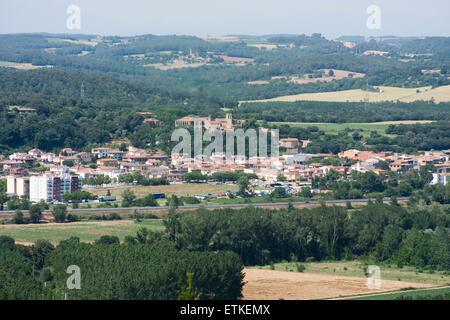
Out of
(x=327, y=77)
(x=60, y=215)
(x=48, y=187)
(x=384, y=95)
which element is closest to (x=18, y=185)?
(x=48, y=187)

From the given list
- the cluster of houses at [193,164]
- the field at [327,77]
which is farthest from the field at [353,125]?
the field at [327,77]

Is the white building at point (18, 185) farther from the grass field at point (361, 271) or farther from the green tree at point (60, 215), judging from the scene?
the grass field at point (361, 271)

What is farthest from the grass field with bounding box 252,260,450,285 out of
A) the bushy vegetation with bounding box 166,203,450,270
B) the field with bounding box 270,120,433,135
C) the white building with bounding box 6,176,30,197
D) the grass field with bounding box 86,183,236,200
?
the field with bounding box 270,120,433,135

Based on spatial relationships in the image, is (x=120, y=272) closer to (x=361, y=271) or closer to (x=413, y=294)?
(x=413, y=294)

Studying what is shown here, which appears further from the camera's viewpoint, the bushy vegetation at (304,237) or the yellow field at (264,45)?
the yellow field at (264,45)

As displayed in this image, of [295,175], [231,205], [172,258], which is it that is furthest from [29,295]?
[295,175]
